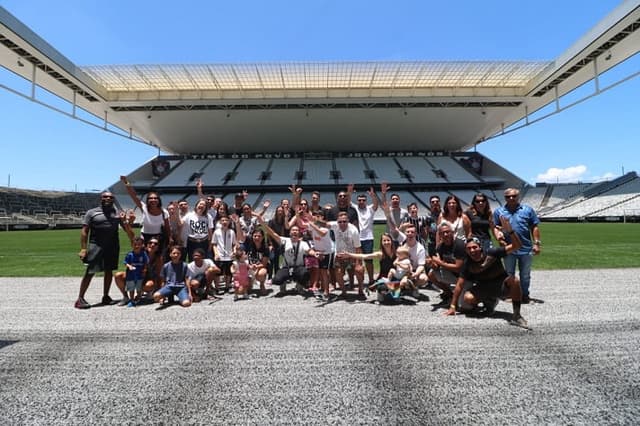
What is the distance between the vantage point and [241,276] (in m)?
5.71

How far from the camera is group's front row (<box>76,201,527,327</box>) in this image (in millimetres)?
4465

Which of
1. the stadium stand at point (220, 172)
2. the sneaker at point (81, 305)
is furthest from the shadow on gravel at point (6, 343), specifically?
the stadium stand at point (220, 172)

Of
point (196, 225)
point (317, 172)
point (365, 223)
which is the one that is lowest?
point (196, 225)

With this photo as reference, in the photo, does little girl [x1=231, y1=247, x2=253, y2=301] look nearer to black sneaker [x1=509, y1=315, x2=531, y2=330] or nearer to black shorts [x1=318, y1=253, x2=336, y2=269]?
black shorts [x1=318, y1=253, x2=336, y2=269]

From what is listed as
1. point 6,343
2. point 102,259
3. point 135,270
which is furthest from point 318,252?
point 6,343

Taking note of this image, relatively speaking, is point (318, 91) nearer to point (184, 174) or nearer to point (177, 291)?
point (184, 174)

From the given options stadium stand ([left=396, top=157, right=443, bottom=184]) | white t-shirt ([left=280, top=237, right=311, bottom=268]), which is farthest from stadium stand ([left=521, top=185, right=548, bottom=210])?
white t-shirt ([left=280, top=237, right=311, bottom=268])

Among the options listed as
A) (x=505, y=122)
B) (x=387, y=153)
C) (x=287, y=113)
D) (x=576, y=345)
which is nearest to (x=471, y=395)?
(x=576, y=345)

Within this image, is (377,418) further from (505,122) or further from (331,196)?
(505,122)

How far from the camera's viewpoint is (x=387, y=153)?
46875 mm

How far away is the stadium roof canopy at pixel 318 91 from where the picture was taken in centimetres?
2034

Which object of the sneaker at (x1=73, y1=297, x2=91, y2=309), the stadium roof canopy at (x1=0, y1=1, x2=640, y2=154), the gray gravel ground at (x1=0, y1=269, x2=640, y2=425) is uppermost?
the stadium roof canopy at (x1=0, y1=1, x2=640, y2=154)

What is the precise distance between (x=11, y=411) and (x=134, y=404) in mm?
867

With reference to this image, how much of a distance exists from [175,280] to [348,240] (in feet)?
10.1
